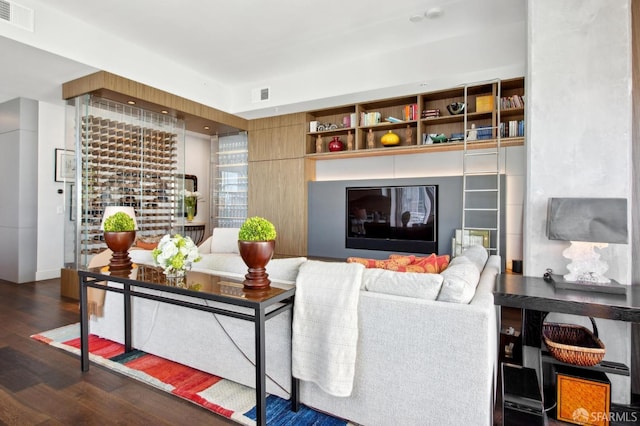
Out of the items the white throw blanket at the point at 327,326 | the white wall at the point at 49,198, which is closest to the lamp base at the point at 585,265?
the white throw blanket at the point at 327,326

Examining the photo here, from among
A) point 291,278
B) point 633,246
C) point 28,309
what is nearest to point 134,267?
point 291,278

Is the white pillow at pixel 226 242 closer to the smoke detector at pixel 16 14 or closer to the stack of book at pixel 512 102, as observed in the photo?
the smoke detector at pixel 16 14

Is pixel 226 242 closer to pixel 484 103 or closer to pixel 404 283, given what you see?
pixel 404 283

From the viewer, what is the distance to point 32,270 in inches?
207

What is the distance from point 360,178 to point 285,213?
4.62 feet

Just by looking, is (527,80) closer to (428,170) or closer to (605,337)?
(605,337)

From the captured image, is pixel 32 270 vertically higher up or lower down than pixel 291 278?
lower down

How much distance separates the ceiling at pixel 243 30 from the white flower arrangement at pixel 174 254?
2.67 m

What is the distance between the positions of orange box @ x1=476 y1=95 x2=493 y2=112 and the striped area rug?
13.1 feet

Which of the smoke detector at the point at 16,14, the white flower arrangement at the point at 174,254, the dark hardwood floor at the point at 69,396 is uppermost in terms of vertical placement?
the smoke detector at the point at 16,14

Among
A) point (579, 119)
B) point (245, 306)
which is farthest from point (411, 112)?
point (245, 306)

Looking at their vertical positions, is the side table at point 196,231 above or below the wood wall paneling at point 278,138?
below

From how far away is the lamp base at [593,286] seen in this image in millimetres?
1898

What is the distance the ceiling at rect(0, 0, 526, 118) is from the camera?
3.56m
